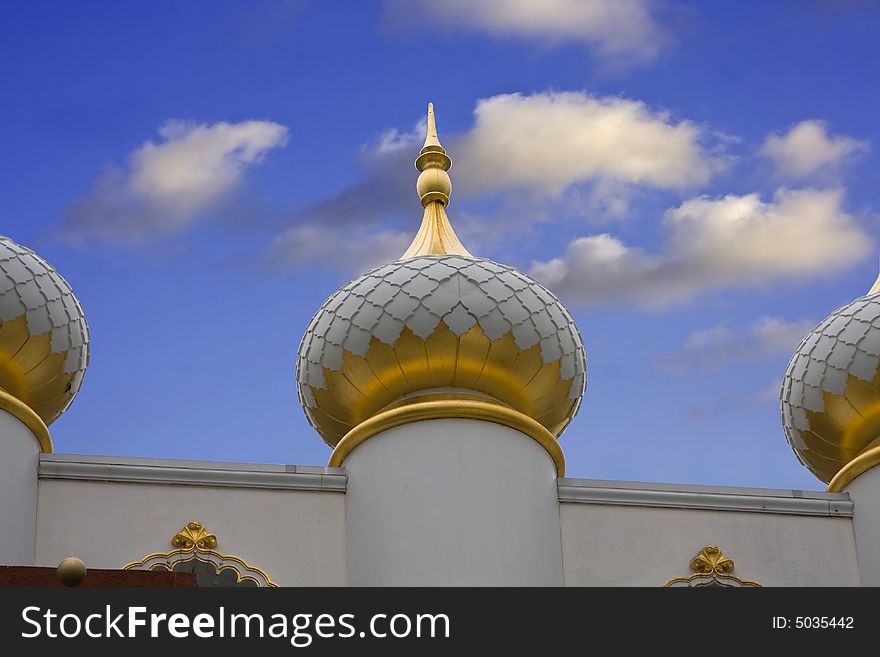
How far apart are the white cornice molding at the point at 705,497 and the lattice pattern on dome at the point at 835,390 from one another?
33.9 inches

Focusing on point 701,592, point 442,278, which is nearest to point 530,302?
point 442,278

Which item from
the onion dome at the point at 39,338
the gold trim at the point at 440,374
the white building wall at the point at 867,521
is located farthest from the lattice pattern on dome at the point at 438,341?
the white building wall at the point at 867,521

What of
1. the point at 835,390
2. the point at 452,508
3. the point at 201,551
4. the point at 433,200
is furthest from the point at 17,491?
the point at 835,390

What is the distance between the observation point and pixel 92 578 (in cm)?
1246

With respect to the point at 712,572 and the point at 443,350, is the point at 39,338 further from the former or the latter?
the point at 712,572

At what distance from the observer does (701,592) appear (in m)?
13.3

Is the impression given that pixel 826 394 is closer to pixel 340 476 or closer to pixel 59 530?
pixel 340 476

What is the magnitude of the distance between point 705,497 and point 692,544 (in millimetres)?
418

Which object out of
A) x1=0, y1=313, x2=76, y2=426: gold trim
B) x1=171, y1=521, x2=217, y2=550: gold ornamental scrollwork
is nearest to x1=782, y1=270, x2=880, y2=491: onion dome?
x1=171, y1=521, x2=217, y2=550: gold ornamental scrollwork

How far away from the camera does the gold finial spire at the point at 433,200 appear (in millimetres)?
17672

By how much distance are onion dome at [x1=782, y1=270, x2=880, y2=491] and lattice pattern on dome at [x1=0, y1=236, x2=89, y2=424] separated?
5958 mm

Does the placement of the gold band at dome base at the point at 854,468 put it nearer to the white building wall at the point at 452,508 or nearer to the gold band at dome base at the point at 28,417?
the white building wall at the point at 452,508

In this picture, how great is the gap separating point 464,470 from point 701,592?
8.71 feet

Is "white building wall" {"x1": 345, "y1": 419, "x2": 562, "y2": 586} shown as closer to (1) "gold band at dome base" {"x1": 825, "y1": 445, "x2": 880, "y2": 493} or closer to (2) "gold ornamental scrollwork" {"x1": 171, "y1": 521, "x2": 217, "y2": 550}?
(2) "gold ornamental scrollwork" {"x1": 171, "y1": 521, "x2": 217, "y2": 550}
